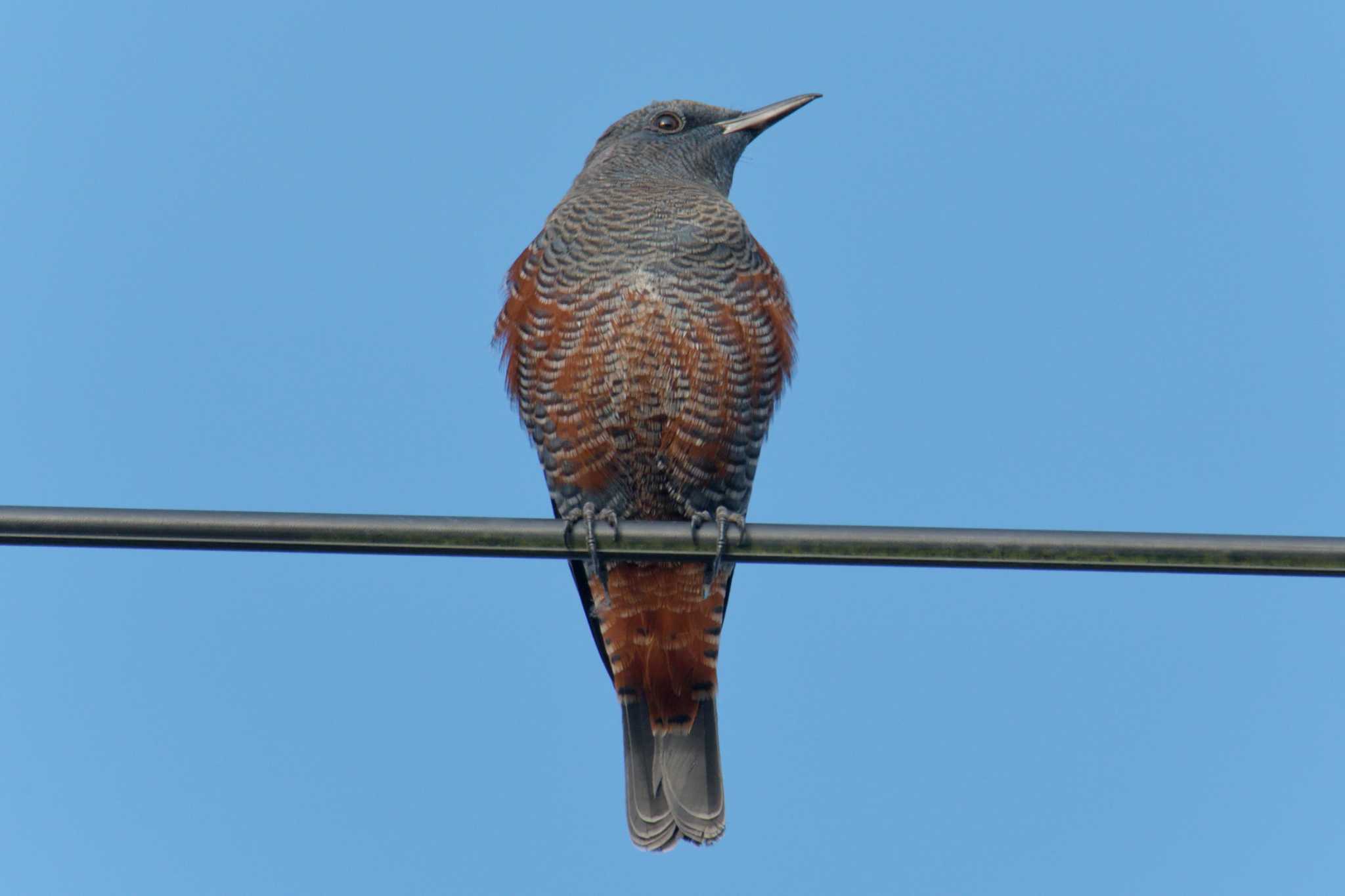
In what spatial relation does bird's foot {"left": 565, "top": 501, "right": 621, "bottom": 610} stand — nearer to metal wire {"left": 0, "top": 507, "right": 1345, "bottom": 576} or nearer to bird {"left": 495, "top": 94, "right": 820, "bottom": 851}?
bird {"left": 495, "top": 94, "right": 820, "bottom": 851}

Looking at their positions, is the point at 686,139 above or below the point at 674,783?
above

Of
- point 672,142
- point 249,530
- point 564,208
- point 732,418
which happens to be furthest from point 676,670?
point 249,530

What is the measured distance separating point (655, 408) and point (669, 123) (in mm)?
2516

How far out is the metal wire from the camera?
169 inches

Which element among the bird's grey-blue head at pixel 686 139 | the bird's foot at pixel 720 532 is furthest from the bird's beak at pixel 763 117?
the bird's foot at pixel 720 532

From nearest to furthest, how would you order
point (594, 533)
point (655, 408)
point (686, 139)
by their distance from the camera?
1. point (594, 533)
2. point (655, 408)
3. point (686, 139)

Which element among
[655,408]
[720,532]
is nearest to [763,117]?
[655,408]

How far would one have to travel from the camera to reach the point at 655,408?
7.12 meters

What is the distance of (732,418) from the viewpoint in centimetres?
726

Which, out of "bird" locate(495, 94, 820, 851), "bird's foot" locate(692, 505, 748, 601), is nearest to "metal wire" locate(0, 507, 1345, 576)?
"bird's foot" locate(692, 505, 748, 601)

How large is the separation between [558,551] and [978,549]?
1176 mm

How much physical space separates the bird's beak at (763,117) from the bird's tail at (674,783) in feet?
10.8

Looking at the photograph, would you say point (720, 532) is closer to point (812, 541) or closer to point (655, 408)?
point (812, 541)

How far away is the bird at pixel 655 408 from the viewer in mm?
7152
